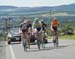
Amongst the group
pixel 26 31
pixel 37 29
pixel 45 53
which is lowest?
pixel 45 53

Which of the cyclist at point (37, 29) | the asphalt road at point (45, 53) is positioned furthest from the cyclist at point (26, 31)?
the asphalt road at point (45, 53)

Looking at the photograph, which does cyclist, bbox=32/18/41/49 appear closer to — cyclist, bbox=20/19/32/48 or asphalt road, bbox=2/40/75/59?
cyclist, bbox=20/19/32/48

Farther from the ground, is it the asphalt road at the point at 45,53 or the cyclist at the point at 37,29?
the cyclist at the point at 37,29

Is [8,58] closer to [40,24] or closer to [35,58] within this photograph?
[35,58]

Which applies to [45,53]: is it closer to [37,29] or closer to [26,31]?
[37,29]

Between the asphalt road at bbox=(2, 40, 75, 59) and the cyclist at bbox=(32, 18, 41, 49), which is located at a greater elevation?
the cyclist at bbox=(32, 18, 41, 49)

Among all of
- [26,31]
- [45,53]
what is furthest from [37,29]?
[45,53]

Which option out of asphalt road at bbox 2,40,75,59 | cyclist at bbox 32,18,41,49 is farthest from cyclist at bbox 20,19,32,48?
asphalt road at bbox 2,40,75,59

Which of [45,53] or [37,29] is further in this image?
[37,29]

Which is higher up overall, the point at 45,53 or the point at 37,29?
the point at 37,29

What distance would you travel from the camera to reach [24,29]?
24047 millimetres

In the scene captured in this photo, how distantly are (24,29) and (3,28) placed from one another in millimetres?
26865

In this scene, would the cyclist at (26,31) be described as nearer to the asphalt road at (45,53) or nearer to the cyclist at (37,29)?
the cyclist at (37,29)

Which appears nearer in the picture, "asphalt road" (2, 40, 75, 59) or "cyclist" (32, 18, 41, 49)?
"asphalt road" (2, 40, 75, 59)
